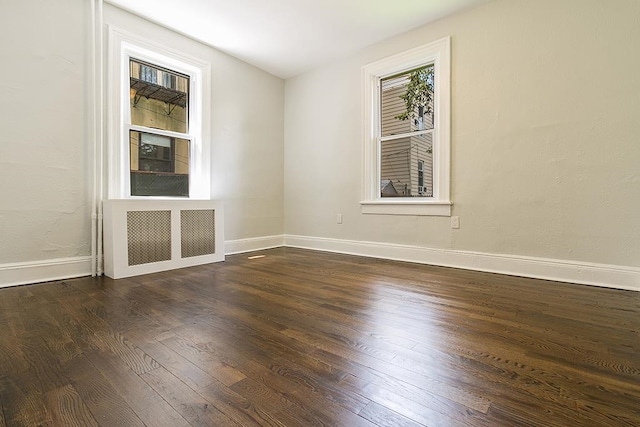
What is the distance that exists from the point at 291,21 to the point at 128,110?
6.29 feet

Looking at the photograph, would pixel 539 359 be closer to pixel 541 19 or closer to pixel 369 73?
pixel 541 19

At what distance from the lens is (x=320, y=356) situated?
1.27 metres

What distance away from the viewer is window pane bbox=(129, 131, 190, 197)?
3.15 meters

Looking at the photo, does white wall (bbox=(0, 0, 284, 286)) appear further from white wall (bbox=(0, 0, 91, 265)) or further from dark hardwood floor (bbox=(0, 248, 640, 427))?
dark hardwood floor (bbox=(0, 248, 640, 427))

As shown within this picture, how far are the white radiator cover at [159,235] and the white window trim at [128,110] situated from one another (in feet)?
1.28

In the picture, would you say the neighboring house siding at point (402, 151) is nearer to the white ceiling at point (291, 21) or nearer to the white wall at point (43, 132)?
the white ceiling at point (291, 21)

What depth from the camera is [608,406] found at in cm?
95

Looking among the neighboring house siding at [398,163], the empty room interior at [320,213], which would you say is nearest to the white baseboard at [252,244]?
the empty room interior at [320,213]

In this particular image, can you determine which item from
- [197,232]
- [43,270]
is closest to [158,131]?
[197,232]

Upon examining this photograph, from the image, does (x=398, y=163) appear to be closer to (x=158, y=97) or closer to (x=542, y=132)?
(x=542, y=132)

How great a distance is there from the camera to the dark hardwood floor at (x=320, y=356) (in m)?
0.93

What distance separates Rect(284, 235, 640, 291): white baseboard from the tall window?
86.4 inches

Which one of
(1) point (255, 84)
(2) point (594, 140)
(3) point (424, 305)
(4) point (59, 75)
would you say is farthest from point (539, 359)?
(1) point (255, 84)

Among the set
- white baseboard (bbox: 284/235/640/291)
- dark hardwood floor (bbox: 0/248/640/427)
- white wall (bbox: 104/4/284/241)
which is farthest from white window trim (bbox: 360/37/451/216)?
white wall (bbox: 104/4/284/241)
